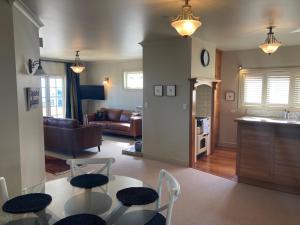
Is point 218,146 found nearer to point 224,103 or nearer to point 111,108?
point 224,103

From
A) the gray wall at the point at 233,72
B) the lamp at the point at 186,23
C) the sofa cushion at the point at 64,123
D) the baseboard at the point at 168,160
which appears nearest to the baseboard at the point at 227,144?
the gray wall at the point at 233,72

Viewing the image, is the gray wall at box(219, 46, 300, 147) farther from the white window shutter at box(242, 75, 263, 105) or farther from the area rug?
the area rug

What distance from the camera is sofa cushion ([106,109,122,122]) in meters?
9.09

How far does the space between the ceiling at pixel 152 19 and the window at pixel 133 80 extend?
361cm

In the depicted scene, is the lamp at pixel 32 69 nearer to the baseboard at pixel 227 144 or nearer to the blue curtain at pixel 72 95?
the baseboard at pixel 227 144

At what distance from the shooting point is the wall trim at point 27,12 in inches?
113

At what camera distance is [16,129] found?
289 centimetres

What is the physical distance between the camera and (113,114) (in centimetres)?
920

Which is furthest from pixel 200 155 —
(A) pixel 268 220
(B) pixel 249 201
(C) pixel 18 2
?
(C) pixel 18 2

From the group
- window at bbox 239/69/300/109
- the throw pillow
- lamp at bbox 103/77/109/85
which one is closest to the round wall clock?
window at bbox 239/69/300/109

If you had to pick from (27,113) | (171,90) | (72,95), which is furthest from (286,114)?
(72,95)

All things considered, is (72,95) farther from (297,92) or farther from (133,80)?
(297,92)

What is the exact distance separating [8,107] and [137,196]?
5.66ft

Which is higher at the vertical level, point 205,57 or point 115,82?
point 205,57
